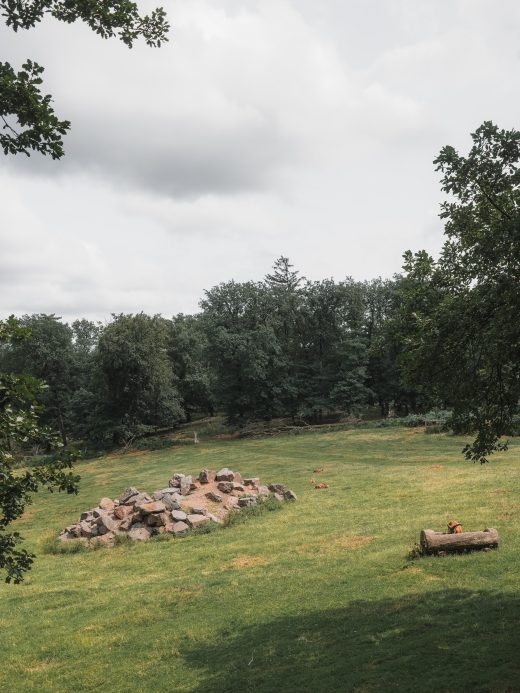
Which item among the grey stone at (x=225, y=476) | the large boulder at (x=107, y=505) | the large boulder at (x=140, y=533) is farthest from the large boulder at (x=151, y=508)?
the grey stone at (x=225, y=476)

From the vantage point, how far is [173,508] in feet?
90.0

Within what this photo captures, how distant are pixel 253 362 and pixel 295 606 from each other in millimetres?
53491

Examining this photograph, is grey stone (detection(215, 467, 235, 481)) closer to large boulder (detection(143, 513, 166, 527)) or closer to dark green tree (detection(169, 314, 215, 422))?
large boulder (detection(143, 513, 166, 527))

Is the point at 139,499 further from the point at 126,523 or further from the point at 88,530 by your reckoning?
the point at 88,530

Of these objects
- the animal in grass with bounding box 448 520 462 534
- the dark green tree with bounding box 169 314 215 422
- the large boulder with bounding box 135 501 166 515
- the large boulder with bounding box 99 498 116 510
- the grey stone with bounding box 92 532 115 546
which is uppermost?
the dark green tree with bounding box 169 314 215 422

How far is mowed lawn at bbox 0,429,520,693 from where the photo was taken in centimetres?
1085

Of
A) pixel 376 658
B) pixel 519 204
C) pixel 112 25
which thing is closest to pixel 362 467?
pixel 376 658

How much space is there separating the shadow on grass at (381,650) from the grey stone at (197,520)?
40.8ft

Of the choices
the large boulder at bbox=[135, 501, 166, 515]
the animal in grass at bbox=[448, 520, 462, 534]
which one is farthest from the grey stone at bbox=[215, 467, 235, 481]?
the animal in grass at bbox=[448, 520, 462, 534]

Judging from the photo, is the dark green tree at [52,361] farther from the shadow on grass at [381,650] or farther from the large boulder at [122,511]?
the shadow on grass at [381,650]

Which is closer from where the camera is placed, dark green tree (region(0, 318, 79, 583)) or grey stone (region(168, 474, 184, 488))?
dark green tree (region(0, 318, 79, 583))

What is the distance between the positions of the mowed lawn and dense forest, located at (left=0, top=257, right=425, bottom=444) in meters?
39.2

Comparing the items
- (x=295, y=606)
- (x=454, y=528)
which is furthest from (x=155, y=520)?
(x=454, y=528)

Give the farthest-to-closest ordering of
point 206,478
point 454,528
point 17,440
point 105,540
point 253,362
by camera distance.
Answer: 1. point 253,362
2. point 206,478
3. point 105,540
4. point 454,528
5. point 17,440
